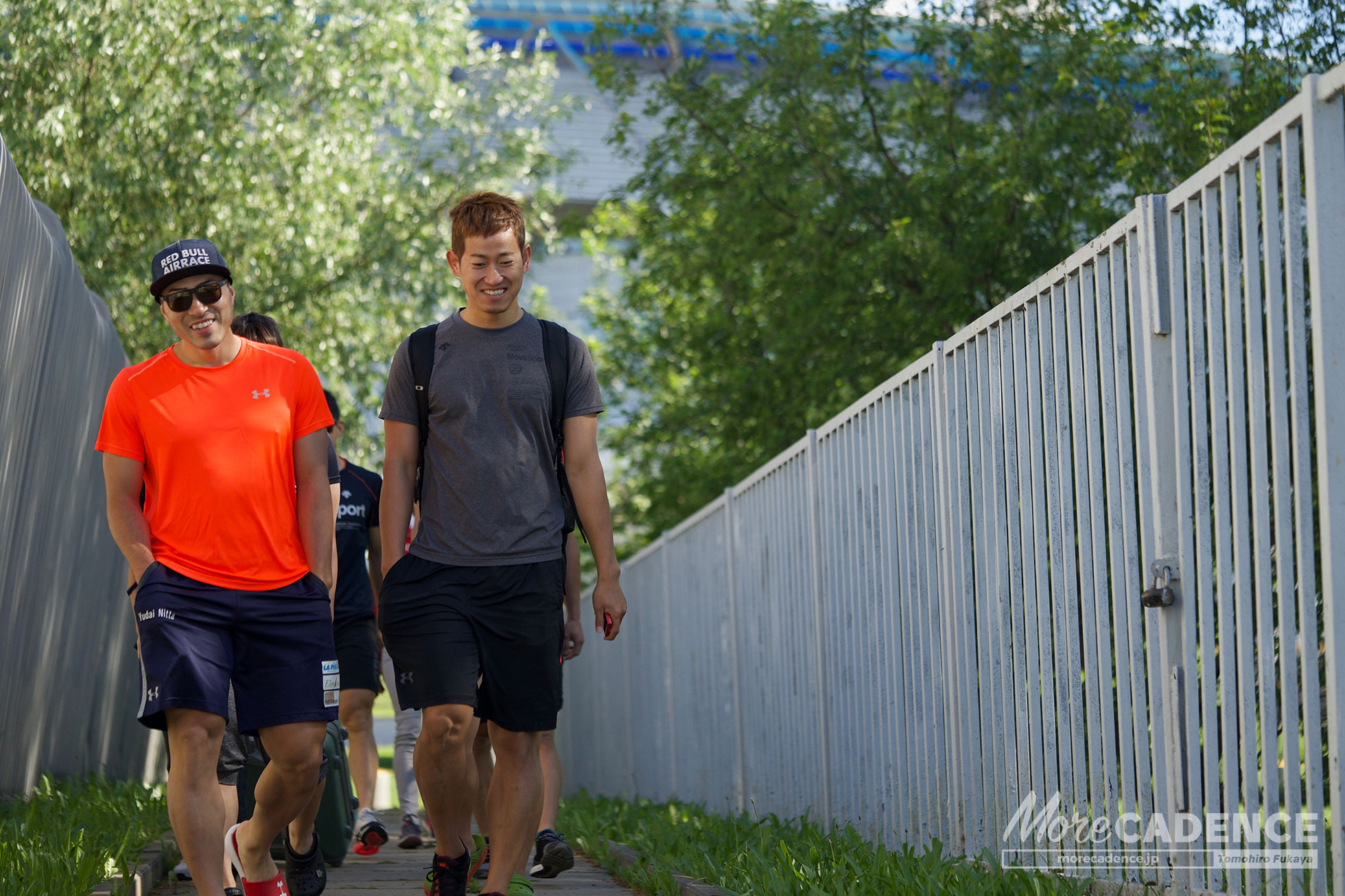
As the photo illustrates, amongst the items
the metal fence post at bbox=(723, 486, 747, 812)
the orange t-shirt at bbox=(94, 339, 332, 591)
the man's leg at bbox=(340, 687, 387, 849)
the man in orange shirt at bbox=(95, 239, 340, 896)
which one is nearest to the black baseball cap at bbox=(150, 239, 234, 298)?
the man in orange shirt at bbox=(95, 239, 340, 896)

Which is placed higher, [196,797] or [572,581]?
[572,581]

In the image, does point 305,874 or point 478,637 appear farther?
point 305,874

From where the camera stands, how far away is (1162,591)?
11.2 feet

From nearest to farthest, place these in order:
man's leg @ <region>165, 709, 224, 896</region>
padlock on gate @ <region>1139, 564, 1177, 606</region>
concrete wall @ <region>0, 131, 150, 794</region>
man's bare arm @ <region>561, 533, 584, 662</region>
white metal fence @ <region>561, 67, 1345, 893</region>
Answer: white metal fence @ <region>561, 67, 1345, 893</region> < padlock on gate @ <region>1139, 564, 1177, 606</region> < man's leg @ <region>165, 709, 224, 896</region> < man's bare arm @ <region>561, 533, 584, 662</region> < concrete wall @ <region>0, 131, 150, 794</region>

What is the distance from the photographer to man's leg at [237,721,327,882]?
4.03 metres

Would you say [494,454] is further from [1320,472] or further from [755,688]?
[755,688]

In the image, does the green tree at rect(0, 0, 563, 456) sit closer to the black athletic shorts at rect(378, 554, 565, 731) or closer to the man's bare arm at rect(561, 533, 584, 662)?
the man's bare arm at rect(561, 533, 584, 662)

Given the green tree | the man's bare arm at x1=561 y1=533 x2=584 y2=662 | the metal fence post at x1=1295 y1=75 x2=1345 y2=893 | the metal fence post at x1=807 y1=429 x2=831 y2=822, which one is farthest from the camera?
the green tree

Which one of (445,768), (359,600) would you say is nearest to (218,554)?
(445,768)

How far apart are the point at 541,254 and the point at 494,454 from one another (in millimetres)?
16034

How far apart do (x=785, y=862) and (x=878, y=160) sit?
9294mm

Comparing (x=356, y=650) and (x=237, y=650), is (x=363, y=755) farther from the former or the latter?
(x=237, y=650)

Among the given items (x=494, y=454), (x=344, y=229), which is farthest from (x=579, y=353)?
(x=344, y=229)

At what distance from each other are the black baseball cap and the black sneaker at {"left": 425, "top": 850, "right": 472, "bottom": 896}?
1809 mm
